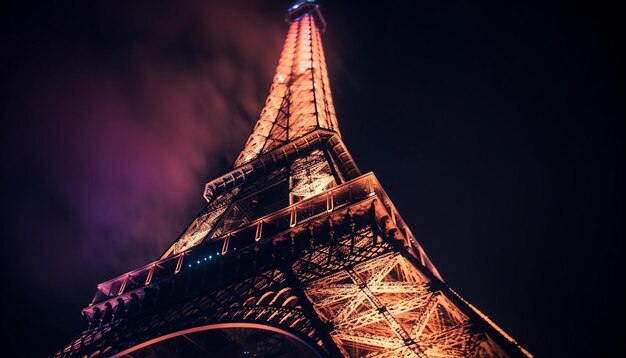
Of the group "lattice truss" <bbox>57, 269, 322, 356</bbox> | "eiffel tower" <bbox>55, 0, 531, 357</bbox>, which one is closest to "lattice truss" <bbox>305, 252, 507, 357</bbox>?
"eiffel tower" <bbox>55, 0, 531, 357</bbox>

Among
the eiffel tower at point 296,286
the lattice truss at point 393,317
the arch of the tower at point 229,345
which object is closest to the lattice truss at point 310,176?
the eiffel tower at point 296,286

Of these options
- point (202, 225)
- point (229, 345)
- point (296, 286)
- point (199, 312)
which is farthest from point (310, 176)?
point (296, 286)

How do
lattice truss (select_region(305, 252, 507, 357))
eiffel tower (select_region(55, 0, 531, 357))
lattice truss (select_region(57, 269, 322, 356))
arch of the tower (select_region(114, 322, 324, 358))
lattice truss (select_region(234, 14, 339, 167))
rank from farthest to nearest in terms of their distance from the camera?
lattice truss (select_region(234, 14, 339, 167)), arch of the tower (select_region(114, 322, 324, 358)), lattice truss (select_region(57, 269, 322, 356)), eiffel tower (select_region(55, 0, 531, 357)), lattice truss (select_region(305, 252, 507, 357))

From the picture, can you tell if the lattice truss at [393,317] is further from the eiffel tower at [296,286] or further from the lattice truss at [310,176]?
the lattice truss at [310,176]

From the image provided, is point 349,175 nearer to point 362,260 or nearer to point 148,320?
point 362,260

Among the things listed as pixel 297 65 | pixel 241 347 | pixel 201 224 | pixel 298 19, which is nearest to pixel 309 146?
pixel 201 224

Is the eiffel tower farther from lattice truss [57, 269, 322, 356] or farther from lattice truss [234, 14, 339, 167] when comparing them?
lattice truss [234, 14, 339, 167]
